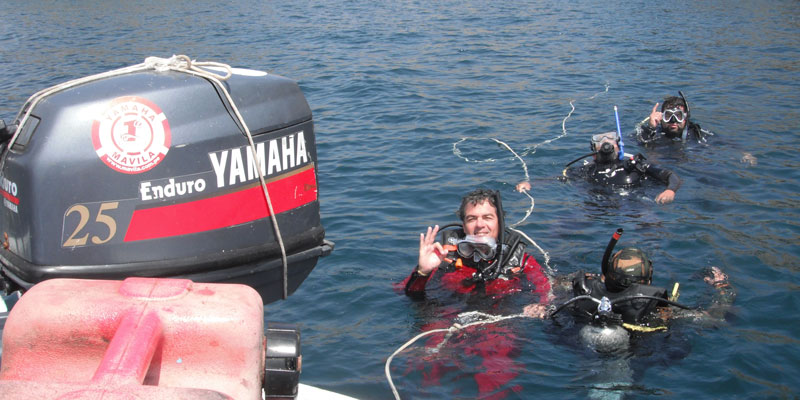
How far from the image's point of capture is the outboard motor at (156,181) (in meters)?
2.73

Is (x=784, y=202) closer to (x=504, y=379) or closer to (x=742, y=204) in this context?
(x=742, y=204)

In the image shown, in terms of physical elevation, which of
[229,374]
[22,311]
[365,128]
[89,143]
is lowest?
[365,128]

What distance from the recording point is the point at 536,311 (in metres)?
4.80

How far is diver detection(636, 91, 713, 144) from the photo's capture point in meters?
8.25

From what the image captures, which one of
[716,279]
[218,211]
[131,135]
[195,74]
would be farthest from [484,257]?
[131,135]

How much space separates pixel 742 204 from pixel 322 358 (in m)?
4.57

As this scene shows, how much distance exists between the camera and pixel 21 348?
2066 millimetres

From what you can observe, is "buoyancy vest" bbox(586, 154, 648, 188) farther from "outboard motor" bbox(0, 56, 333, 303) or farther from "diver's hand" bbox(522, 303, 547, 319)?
"outboard motor" bbox(0, 56, 333, 303)

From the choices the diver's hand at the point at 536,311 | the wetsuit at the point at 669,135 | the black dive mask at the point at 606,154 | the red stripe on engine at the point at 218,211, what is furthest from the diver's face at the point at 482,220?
the wetsuit at the point at 669,135

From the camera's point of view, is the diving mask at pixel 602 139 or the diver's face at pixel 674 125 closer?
the diving mask at pixel 602 139

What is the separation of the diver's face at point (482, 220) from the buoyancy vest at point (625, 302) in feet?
2.25

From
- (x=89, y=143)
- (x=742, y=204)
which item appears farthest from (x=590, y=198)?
(x=89, y=143)

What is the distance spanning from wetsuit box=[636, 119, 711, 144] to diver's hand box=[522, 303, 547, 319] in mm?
4433

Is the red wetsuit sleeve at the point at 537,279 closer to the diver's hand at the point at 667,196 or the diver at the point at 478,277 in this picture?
the diver at the point at 478,277
